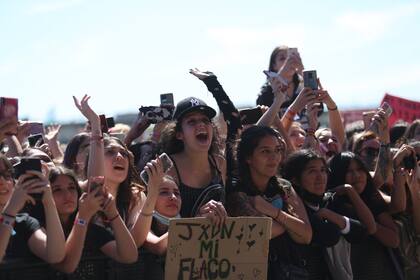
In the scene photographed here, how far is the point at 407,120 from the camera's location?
412 inches

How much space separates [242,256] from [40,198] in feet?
4.34

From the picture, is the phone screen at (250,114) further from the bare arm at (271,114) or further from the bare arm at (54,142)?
the bare arm at (54,142)

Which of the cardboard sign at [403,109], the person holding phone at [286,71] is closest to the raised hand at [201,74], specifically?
the person holding phone at [286,71]

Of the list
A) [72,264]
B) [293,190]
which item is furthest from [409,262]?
[72,264]

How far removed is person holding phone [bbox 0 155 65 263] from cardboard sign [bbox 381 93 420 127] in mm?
6505

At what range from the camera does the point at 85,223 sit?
4719mm

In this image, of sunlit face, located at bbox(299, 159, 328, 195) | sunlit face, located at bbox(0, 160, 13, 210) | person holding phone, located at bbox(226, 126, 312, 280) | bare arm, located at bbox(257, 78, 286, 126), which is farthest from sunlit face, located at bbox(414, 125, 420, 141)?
sunlit face, located at bbox(0, 160, 13, 210)

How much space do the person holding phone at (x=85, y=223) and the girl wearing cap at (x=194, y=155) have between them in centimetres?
83

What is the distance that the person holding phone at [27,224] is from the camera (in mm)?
4441

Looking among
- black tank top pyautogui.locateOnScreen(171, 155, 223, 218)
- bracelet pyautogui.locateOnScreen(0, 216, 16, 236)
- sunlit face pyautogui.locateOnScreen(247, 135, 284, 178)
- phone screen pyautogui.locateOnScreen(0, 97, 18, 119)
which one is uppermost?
phone screen pyautogui.locateOnScreen(0, 97, 18, 119)

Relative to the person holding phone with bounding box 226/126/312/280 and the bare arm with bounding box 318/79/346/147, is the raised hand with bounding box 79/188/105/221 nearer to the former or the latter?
the person holding phone with bounding box 226/126/312/280

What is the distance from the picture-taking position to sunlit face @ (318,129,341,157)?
7785mm

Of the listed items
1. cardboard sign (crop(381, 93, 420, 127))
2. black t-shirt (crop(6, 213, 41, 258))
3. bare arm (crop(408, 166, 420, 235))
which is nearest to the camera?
black t-shirt (crop(6, 213, 41, 258))

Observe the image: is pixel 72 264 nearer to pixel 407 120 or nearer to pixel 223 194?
pixel 223 194
